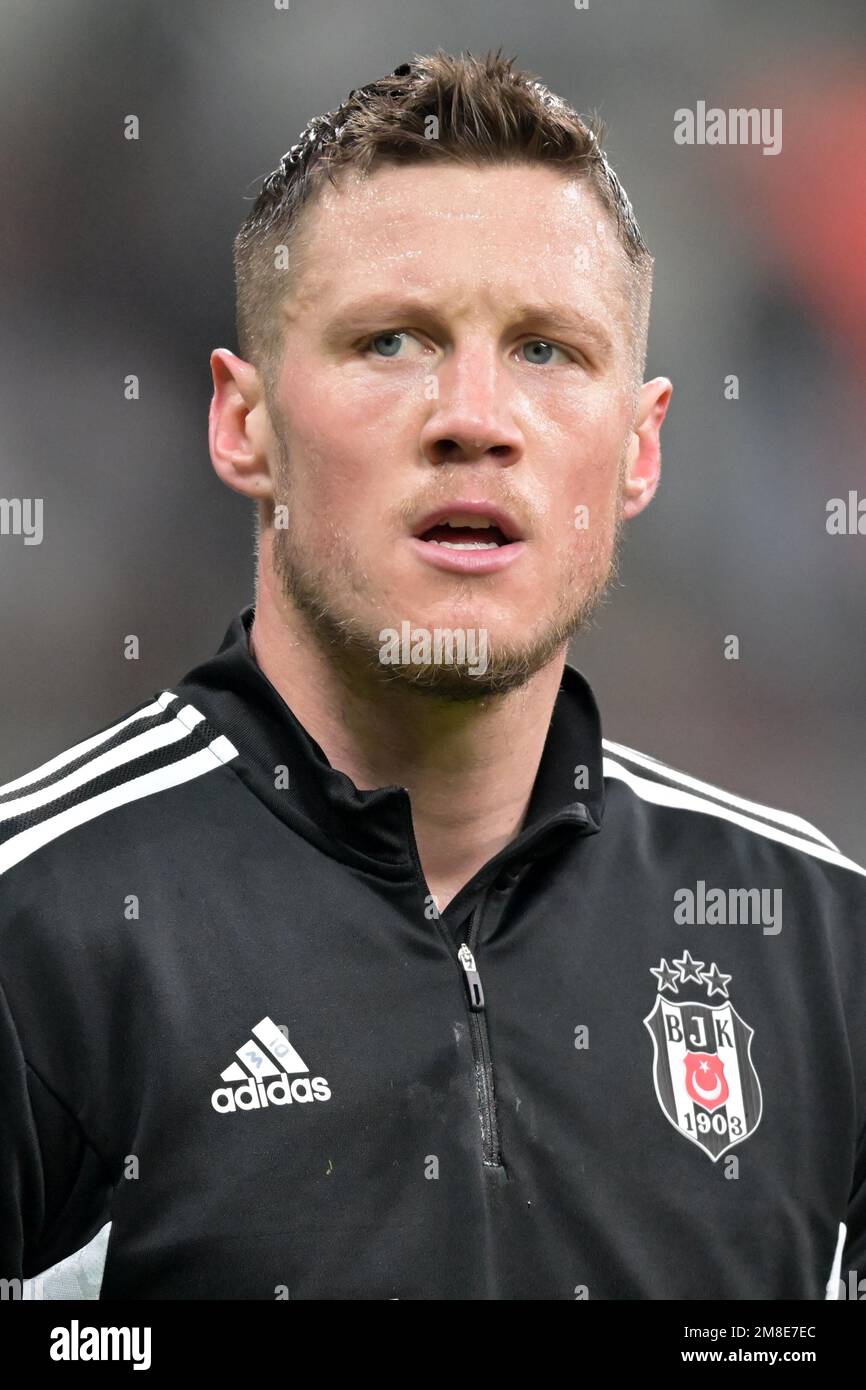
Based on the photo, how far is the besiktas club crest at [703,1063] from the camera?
1737mm

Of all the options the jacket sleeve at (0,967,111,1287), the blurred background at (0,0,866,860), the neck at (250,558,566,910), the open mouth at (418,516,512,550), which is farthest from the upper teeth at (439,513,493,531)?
the blurred background at (0,0,866,860)

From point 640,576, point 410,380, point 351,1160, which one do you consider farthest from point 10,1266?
point 640,576

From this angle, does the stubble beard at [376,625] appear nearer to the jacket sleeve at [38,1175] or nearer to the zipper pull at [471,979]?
the zipper pull at [471,979]

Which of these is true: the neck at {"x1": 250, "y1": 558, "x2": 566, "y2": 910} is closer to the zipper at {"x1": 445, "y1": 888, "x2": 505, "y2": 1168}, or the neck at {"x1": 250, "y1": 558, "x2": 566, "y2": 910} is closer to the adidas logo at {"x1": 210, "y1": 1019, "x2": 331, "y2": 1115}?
the zipper at {"x1": 445, "y1": 888, "x2": 505, "y2": 1168}

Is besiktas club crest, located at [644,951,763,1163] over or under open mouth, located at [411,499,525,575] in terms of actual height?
under

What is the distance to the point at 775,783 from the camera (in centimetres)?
396

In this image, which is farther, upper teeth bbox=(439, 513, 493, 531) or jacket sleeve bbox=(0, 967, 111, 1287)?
upper teeth bbox=(439, 513, 493, 531)

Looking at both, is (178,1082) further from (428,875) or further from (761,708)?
(761,708)

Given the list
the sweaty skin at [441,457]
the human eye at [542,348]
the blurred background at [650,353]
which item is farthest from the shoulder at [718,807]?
the blurred background at [650,353]

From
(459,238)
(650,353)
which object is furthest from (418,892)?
(650,353)

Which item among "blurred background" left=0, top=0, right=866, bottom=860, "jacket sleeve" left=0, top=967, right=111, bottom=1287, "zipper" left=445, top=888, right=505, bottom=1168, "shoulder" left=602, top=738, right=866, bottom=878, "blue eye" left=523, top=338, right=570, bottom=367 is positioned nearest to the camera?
"jacket sleeve" left=0, top=967, right=111, bottom=1287

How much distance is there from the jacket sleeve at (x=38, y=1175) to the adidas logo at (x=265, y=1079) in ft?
0.45

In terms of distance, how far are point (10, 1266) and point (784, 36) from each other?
358 centimetres

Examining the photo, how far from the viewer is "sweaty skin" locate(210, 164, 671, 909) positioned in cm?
167
